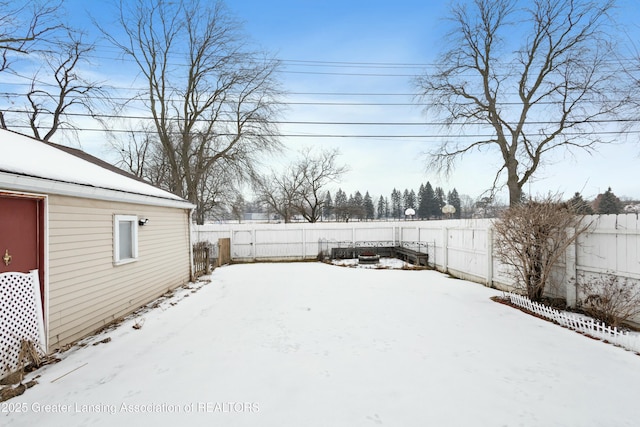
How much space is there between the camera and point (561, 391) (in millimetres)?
2965

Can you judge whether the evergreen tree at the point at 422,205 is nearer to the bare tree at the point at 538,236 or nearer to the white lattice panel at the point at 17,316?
the bare tree at the point at 538,236

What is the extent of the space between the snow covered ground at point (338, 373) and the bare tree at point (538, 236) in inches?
36.5

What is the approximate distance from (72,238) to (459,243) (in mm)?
9946

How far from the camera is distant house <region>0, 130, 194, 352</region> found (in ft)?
11.8

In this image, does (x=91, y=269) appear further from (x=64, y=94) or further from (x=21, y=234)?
(x=64, y=94)

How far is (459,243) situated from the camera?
31.8 feet

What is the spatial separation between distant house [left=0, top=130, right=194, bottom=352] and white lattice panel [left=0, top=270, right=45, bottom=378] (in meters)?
0.09

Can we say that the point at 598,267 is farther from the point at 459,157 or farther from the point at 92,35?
the point at 92,35

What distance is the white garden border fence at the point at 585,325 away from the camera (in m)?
3.96

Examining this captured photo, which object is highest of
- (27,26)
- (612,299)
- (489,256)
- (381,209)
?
Answer: (27,26)

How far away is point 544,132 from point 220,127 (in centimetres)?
1534

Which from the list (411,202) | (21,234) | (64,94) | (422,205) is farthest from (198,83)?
(411,202)

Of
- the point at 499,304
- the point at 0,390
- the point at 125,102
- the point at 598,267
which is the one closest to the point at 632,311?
the point at 598,267

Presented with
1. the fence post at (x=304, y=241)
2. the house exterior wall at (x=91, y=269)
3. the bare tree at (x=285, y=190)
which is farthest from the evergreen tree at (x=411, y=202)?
the house exterior wall at (x=91, y=269)
